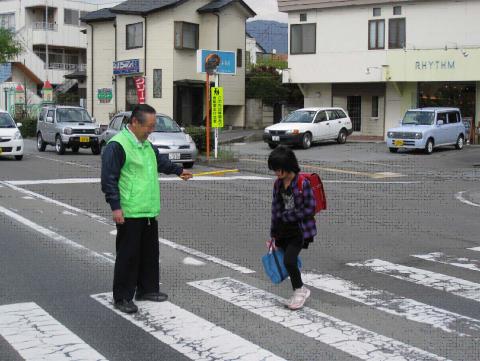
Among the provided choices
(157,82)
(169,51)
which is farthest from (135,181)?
(157,82)

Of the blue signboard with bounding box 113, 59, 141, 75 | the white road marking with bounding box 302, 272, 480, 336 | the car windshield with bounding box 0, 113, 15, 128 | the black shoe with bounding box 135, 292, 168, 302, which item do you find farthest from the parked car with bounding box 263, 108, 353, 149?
the black shoe with bounding box 135, 292, 168, 302

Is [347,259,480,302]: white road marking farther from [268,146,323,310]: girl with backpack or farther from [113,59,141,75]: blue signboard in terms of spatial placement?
[113,59,141,75]: blue signboard

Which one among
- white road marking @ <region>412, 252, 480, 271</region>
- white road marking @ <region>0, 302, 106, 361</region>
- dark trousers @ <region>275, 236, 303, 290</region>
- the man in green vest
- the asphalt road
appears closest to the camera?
white road marking @ <region>0, 302, 106, 361</region>

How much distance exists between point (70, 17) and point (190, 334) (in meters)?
62.0

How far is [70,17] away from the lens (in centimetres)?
6406

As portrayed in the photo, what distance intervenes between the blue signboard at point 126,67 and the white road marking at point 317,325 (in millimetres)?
34421

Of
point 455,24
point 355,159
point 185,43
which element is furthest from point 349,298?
point 185,43

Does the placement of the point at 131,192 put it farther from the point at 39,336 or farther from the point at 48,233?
the point at 48,233

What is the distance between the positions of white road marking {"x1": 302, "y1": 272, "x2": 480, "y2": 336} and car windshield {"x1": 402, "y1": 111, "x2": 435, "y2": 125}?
21179 mm

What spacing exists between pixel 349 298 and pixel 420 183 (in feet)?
39.9

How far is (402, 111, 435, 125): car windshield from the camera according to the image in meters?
28.0

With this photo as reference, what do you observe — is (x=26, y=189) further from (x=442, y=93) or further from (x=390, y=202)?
(x=442, y=93)

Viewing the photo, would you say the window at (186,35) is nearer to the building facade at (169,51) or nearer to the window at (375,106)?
the building facade at (169,51)

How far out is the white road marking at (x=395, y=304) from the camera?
621 centimetres
